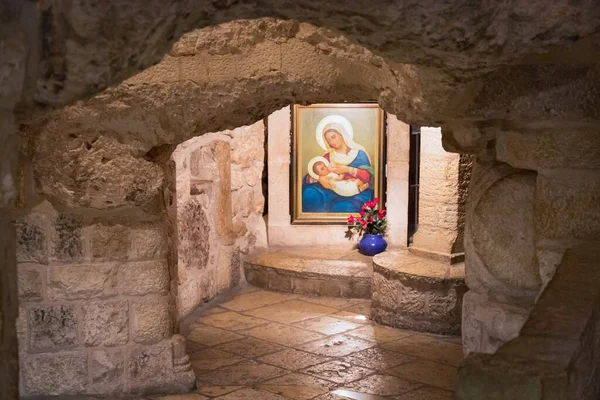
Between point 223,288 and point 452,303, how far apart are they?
75.6 inches

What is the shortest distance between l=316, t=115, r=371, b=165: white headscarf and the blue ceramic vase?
717 millimetres

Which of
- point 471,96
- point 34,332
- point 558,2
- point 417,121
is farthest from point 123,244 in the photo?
point 558,2

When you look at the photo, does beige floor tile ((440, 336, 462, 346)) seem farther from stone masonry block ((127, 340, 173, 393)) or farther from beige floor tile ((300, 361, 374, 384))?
stone masonry block ((127, 340, 173, 393))

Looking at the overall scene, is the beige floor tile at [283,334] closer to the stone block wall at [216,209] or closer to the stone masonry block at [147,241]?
the stone block wall at [216,209]

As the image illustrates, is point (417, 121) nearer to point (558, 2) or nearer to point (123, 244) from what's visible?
point (558, 2)

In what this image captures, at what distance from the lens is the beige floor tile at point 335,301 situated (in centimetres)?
554

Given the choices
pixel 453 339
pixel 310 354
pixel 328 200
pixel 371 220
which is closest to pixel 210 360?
pixel 310 354

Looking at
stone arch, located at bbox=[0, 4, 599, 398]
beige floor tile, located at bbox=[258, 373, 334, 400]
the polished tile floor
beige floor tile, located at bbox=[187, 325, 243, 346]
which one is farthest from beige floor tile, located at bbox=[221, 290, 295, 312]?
stone arch, located at bbox=[0, 4, 599, 398]

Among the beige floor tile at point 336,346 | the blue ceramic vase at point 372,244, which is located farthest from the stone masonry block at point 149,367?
the blue ceramic vase at point 372,244

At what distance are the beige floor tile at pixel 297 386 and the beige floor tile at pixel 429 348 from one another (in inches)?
30.4

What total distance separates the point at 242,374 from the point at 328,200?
275 centimetres

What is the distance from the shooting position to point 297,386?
12.4ft

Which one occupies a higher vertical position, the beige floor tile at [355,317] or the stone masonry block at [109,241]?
the stone masonry block at [109,241]

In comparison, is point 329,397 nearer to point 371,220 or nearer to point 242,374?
point 242,374
